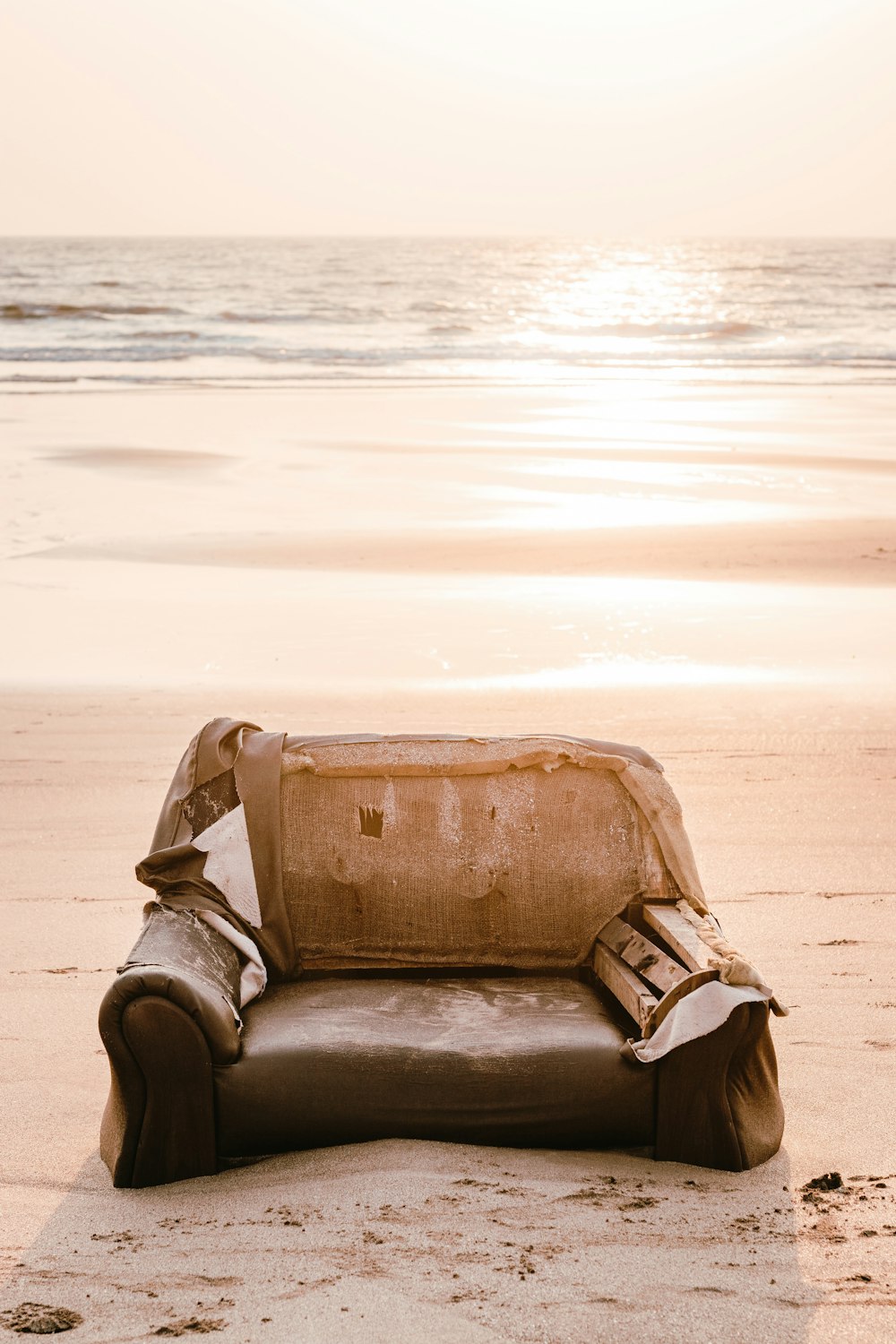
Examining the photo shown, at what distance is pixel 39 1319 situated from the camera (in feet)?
9.39

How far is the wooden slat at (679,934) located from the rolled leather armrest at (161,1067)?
3.87 feet

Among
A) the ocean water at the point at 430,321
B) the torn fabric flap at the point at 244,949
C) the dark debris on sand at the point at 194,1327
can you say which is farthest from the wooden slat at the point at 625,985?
the ocean water at the point at 430,321

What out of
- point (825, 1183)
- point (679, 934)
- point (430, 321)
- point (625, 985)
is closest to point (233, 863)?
point (625, 985)

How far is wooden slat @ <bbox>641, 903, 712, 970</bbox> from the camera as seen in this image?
374 centimetres

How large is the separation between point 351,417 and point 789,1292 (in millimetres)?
17349

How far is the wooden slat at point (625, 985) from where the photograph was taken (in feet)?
12.0

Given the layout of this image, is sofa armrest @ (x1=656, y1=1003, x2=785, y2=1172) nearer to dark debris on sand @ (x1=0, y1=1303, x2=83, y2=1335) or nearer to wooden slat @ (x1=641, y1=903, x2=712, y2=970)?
wooden slat @ (x1=641, y1=903, x2=712, y2=970)

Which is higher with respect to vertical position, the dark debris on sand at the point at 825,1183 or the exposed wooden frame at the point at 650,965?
the exposed wooden frame at the point at 650,965

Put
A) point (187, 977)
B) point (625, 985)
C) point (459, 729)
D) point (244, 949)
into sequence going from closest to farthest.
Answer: point (187, 977) → point (625, 985) → point (244, 949) → point (459, 729)

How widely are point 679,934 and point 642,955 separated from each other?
0.41 feet

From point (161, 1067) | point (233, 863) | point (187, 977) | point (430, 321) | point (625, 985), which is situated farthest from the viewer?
point (430, 321)

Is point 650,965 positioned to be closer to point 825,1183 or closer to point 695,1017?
point 695,1017

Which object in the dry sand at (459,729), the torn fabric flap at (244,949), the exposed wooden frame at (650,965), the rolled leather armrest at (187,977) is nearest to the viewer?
the dry sand at (459,729)

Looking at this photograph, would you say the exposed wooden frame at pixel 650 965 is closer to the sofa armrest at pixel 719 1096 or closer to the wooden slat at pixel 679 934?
the wooden slat at pixel 679 934
